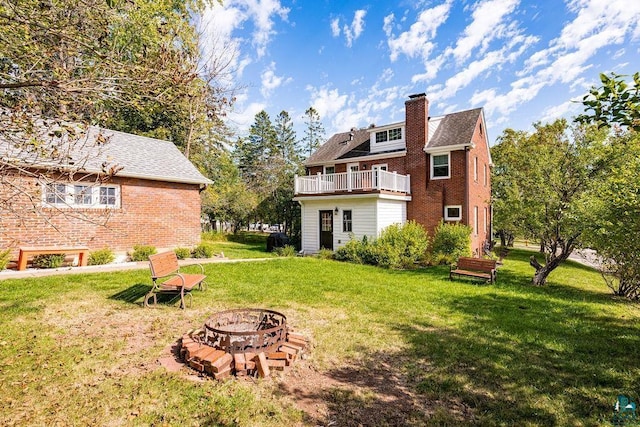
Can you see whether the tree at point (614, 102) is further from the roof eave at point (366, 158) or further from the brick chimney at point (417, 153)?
the roof eave at point (366, 158)

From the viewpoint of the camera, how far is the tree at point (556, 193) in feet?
35.0

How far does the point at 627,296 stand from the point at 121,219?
17430 mm

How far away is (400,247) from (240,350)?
36.0 feet

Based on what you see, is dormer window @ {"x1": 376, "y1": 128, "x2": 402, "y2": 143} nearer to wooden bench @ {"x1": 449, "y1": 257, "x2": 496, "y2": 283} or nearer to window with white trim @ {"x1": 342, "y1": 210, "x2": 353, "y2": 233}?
window with white trim @ {"x1": 342, "y1": 210, "x2": 353, "y2": 233}

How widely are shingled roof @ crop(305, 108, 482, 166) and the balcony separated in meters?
2.90

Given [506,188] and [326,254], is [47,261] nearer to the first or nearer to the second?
[326,254]

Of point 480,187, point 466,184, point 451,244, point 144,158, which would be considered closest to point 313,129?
point 480,187

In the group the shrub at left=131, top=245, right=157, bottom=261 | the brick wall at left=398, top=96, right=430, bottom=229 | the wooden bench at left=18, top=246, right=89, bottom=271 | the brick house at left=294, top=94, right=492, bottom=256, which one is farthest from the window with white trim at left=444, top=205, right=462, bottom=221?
the wooden bench at left=18, top=246, right=89, bottom=271

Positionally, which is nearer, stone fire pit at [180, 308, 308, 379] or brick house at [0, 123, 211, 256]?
stone fire pit at [180, 308, 308, 379]

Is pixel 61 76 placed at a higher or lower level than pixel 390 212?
higher

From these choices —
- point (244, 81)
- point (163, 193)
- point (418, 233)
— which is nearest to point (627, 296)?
point (418, 233)

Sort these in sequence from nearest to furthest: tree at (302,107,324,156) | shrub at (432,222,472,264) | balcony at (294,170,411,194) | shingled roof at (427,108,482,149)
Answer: shrub at (432,222,472,264)
balcony at (294,170,411,194)
shingled roof at (427,108,482,149)
tree at (302,107,324,156)

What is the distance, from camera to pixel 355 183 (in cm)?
1653

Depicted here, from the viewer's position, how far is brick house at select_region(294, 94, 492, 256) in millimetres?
16344
